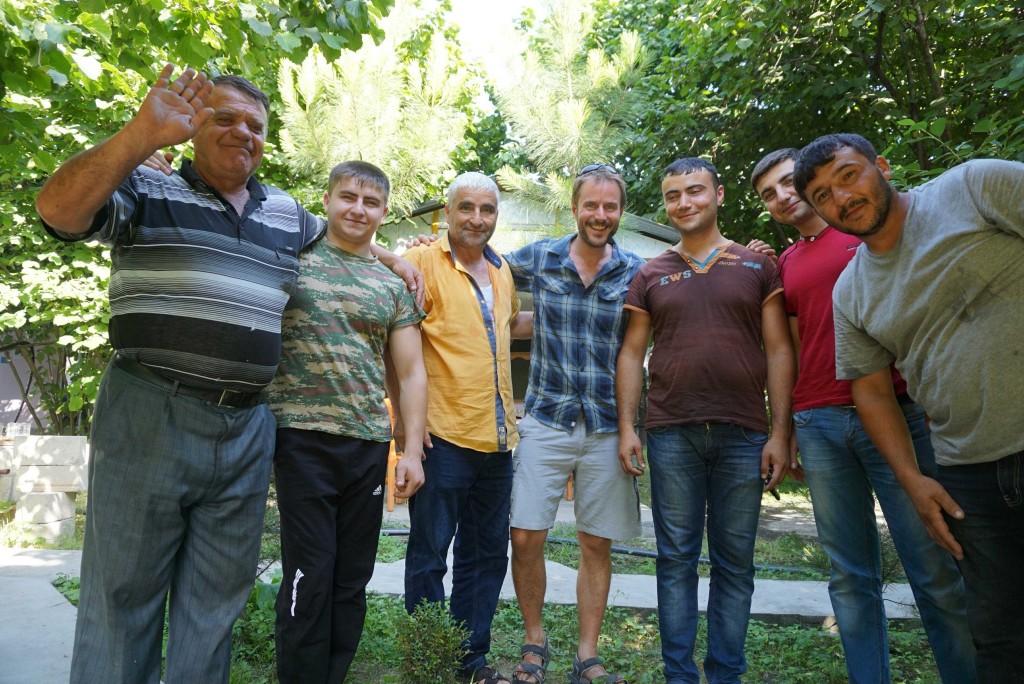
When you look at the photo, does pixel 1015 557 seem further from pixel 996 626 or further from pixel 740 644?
pixel 740 644

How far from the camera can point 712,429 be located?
2.85 m

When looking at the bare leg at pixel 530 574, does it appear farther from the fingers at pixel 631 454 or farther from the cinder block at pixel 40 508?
the cinder block at pixel 40 508

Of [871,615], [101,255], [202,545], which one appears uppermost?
[101,255]

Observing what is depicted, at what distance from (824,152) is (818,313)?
2.39 feet

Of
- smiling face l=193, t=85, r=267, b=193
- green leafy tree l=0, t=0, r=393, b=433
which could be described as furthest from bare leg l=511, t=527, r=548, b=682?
green leafy tree l=0, t=0, r=393, b=433

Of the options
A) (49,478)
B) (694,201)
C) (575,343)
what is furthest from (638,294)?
(49,478)

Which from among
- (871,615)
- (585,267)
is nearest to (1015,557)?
(871,615)

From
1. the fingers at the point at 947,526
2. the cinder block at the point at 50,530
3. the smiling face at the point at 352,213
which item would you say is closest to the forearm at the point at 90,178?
the smiling face at the point at 352,213

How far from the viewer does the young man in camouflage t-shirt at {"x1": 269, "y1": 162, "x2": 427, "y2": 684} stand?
2447 mm

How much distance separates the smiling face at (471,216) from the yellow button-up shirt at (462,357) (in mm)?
91

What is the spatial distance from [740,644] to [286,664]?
1.71 meters

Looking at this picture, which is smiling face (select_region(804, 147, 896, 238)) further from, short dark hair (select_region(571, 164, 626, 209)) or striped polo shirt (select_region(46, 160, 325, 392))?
striped polo shirt (select_region(46, 160, 325, 392))

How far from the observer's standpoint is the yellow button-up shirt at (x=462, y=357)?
9.68 ft

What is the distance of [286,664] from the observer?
8.01ft
